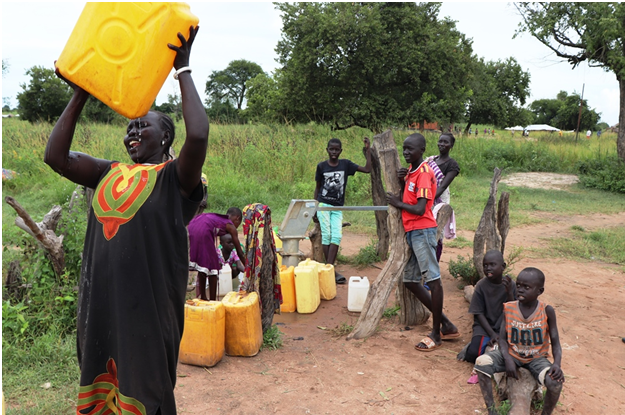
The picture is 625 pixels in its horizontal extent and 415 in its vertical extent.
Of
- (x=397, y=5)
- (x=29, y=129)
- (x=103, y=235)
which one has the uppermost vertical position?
(x=397, y=5)

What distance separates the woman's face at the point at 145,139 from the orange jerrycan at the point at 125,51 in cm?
12

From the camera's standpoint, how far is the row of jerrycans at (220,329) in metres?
3.52

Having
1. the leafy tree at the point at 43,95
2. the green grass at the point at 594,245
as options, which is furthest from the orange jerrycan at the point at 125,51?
the leafy tree at the point at 43,95

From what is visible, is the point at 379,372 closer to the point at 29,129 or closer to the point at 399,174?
the point at 399,174

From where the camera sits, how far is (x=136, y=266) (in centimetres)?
161

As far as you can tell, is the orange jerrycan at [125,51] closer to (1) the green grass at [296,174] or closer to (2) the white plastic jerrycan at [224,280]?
(1) the green grass at [296,174]

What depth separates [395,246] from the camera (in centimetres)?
412

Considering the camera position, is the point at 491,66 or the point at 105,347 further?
the point at 491,66

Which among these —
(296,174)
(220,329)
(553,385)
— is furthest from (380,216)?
(296,174)

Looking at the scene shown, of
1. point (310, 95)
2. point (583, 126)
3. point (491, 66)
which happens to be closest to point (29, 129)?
point (310, 95)

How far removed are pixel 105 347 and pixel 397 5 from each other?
18.0m

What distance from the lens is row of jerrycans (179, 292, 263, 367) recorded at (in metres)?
3.52

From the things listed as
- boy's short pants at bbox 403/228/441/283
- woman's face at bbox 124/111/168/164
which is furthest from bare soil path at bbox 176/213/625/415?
woman's face at bbox 124/111/168/164

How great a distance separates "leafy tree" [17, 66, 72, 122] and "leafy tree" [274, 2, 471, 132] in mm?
8157
